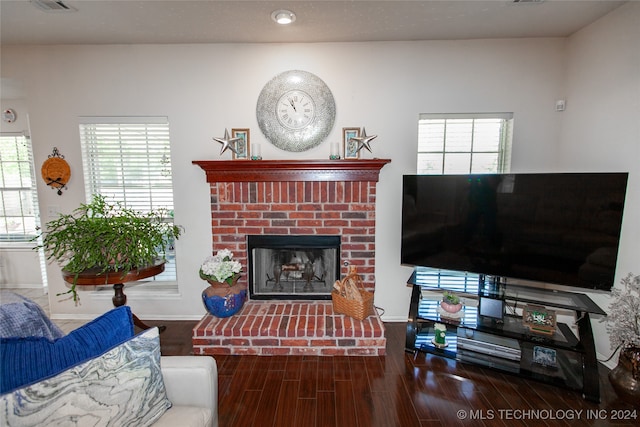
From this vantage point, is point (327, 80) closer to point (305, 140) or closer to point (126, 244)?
point (305, 140)

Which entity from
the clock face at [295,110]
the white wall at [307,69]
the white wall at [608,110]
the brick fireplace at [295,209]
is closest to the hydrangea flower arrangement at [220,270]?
the brick fireplace at [295,209]

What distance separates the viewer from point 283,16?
217 cm

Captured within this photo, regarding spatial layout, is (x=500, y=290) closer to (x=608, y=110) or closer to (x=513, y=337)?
(x=513, y=337)

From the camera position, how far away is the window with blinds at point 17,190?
384 cm

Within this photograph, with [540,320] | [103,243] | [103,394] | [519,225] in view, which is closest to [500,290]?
[540,320]

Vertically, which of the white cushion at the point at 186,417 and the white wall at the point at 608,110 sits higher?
the white wall at the point at 608,110

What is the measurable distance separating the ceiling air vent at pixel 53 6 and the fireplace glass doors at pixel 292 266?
2.14 metres

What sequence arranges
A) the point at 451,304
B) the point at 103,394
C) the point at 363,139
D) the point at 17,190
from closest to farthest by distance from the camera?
the point at 103,394, the point at 451,304, the point at 363,139, the point at 17,190

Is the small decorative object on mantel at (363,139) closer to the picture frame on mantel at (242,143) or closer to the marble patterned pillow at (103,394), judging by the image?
the picture frame on mantel at (242,143)

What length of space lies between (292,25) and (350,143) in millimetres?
1046

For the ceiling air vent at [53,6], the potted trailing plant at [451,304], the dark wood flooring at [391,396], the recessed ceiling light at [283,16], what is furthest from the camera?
the potted trailing plant at [451,304]

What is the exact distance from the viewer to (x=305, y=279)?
115 inches

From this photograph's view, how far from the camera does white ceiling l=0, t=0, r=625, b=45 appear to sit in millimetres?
2051

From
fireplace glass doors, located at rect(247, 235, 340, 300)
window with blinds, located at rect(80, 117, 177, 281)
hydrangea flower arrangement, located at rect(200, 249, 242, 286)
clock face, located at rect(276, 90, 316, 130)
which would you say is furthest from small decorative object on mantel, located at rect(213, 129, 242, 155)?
hydrangea flower arrangement, located at rect(200, 249, 242, 286)
